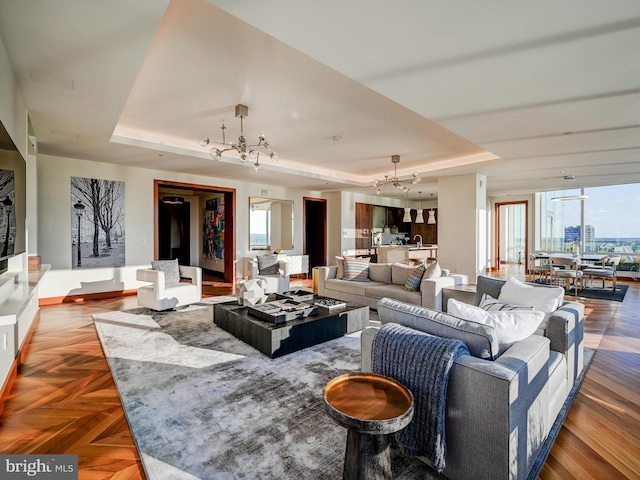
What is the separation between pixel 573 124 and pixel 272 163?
4.86 metres

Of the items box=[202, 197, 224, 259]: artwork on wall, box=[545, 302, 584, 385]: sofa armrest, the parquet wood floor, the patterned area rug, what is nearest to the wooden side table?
the parquet wood floor

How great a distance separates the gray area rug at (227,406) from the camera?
175 cm

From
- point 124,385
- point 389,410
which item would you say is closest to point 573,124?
point 389,410

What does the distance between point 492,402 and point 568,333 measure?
4.37ft

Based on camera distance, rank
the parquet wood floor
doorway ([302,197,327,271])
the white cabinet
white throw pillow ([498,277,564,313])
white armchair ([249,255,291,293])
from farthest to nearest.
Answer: doorway ([302,197,327,271])
white armchair ([249,255,291,293])
white throw pillow ([498,277,564,313])
the white cabinet
the parquet wood floor

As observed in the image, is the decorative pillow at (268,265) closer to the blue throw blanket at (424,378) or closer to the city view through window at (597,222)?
the blue throw blanket at (424,378)

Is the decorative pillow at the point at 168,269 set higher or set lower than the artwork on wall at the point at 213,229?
lower

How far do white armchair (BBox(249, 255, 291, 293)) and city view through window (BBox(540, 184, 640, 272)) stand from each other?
8.50m

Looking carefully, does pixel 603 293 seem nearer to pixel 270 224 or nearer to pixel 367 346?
pixel 367 346

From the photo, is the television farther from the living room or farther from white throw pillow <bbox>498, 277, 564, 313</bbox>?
white throw pillow <bbox>498, 277, 564, 313</bbox>

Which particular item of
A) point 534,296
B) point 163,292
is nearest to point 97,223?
point 163,292

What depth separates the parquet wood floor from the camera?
1787mm

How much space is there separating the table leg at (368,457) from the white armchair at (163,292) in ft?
13.5

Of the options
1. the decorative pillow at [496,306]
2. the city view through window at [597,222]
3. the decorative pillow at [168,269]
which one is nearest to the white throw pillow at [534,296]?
the decorative pillow at [496,306]
